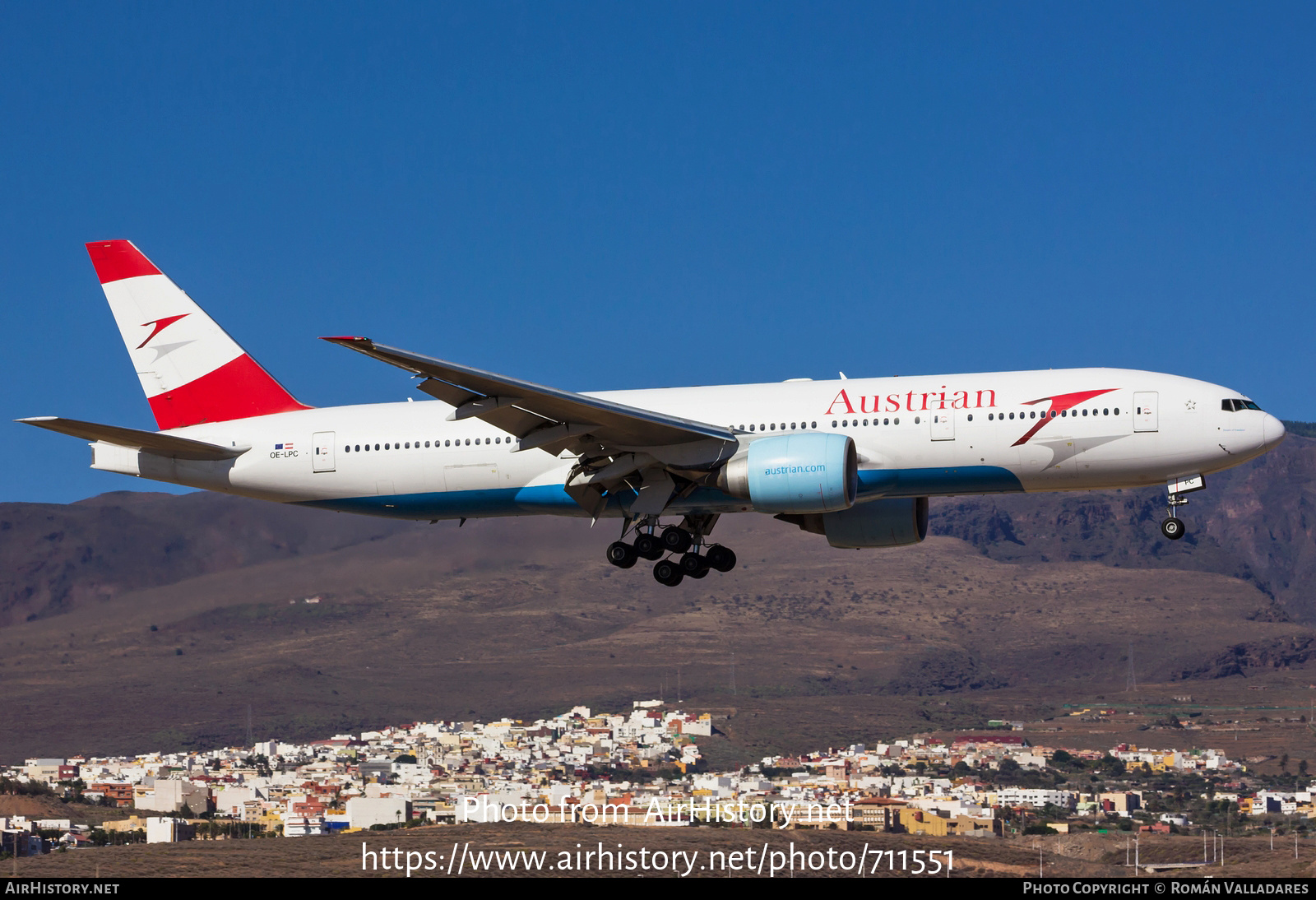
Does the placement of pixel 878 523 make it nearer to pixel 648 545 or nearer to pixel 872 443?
pixel 872 443

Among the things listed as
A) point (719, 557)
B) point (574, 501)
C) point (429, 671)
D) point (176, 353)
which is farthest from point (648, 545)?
point (429, 671)

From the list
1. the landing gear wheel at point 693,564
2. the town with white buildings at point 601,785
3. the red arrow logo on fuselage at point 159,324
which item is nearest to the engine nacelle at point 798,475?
the landing gear wheel at point 693,564

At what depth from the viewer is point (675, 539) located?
39.7m

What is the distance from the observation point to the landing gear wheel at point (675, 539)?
39.6 meters

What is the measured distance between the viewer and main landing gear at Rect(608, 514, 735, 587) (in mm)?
39312

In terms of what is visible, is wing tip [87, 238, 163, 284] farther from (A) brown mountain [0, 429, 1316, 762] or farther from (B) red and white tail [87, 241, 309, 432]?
(A) brown mountain [0, 429, 1316, 762]

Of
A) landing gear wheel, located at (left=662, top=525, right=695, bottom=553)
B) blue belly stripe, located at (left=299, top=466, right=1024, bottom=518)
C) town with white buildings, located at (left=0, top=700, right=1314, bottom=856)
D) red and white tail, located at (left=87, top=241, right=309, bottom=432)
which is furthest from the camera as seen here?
town with white buildings, located at (left=0, top=700, right=1314, bottom=856)

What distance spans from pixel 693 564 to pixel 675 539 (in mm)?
790

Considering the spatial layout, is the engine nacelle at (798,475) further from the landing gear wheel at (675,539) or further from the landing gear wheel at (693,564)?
the landing gear wheel at (693,564)

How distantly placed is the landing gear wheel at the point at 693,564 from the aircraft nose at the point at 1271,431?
44.3ft

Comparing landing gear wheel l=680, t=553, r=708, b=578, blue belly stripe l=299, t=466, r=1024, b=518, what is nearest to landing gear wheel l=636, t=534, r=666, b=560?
landing gear wheel l=680, t=553, r=708, b=578

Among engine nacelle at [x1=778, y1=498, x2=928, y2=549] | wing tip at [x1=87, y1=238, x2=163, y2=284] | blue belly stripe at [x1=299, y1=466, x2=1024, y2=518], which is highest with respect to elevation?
wing tip at [x1=87, y1=238, x2=163, y2=284]

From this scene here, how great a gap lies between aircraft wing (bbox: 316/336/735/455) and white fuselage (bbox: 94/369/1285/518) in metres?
1.67
